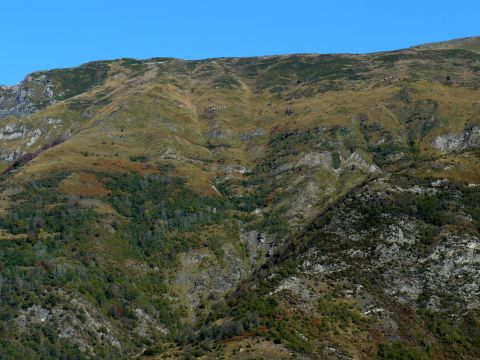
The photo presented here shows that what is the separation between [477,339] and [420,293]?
15.3m

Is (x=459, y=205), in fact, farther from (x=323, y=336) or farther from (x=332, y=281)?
(x=323, y=336)

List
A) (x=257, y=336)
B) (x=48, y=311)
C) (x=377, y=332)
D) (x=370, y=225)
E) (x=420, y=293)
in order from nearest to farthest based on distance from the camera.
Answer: (x=257, y=336), (x=377, y=332), (x=420, y=293), (x=370, y=225), (x=48, y=311)

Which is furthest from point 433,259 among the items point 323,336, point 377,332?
point 323,336

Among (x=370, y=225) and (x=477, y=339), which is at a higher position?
(x=370, y=225)

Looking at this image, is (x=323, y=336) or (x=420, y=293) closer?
(x=323, y=336)

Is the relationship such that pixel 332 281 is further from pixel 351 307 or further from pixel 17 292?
pixel 17 292

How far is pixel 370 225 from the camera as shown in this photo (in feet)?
490

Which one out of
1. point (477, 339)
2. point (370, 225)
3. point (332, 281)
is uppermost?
point (370, 225)

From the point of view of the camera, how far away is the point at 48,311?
185 meters

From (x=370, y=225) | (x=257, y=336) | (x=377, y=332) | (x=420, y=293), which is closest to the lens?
(x=257, y=336)

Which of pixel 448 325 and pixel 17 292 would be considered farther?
pixel 17 292

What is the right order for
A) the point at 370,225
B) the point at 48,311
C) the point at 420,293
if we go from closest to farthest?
the point at 420,293, the point at 370,225, the point at 48,311

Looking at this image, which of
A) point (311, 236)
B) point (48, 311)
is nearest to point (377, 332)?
point (311, 236)

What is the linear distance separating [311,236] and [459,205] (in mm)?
36493
